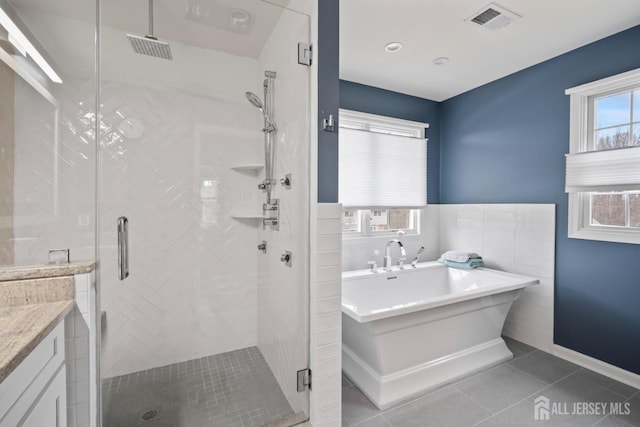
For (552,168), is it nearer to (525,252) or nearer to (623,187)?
(623,187)

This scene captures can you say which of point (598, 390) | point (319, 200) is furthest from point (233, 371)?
point (598, 390)

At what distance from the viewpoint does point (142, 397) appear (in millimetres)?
1878

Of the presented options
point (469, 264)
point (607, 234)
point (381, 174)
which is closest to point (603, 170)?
point (607, 234)

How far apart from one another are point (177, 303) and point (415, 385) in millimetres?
1908

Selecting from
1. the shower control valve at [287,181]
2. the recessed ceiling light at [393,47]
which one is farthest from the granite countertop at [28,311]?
the recessed ceiling light at [393,47]

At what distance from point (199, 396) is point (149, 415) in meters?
0.29

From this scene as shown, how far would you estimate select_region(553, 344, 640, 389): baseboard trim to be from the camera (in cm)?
217

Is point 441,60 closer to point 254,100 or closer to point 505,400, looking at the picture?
point 254,100

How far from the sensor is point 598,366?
92.3 inches

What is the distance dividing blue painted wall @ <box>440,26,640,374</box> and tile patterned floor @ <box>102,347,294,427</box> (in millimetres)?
2520

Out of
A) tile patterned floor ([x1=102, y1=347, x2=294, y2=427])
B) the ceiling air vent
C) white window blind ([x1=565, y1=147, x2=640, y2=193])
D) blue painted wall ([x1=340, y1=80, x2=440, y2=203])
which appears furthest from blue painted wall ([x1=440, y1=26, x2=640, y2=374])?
tile patterned floor ([x1=102, y1=347, x2=294, y2=427])

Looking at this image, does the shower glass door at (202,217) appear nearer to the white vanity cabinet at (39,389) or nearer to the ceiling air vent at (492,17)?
the white vanity cabinet at (39,389)

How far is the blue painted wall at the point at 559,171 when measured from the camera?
2.25 m

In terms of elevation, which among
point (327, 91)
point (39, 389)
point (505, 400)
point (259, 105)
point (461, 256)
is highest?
point (259, 105)
